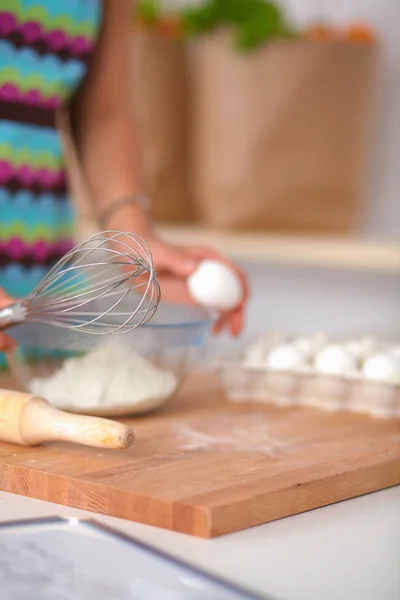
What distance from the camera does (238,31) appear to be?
157 centimetres

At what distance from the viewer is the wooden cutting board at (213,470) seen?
584mm

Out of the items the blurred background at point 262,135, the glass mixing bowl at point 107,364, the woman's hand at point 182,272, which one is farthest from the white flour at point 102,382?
the blurred background at point 262,135

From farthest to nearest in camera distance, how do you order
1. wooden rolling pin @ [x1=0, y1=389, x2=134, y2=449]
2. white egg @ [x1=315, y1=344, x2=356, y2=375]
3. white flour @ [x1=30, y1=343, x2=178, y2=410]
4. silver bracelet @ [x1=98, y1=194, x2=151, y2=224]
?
silver bracelet @ [x1=98, y1=194, x2=151, y2=224], white egg @ [x1=315, y1=344, x2=356, y2=375], white flour @ [x1=30, y1=343, x2=178, y2=410], wooden rolling pin @ [x1=0, y1=389, x2=134, y2=449]

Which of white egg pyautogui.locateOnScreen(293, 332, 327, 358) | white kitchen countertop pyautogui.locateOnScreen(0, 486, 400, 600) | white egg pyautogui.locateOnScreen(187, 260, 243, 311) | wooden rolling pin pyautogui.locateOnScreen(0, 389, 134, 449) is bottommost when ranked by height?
white kitchen countertop pyautogui.locateOnScreen(0, 486, 400, 600)

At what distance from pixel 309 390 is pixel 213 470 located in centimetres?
29

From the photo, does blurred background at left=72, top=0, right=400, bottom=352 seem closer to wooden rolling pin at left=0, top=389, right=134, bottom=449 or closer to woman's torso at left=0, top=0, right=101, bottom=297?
woman's torso at left=0, top=0, right=101, bottom=297

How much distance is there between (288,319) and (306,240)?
383 mm

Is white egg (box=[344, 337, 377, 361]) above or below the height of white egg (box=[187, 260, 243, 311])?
below

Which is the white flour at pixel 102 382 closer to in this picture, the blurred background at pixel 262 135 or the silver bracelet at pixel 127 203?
the silver bracelet at pixel 127 203

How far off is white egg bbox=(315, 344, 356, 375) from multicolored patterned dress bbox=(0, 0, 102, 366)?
13.2 inches

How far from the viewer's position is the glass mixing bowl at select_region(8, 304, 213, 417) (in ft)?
2.65

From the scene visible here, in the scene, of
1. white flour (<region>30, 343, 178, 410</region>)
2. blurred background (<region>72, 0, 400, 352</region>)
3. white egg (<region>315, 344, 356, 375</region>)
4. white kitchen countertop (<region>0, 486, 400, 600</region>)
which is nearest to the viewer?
white kitchen countertop (<region>0, 486, 400, 600</region>)

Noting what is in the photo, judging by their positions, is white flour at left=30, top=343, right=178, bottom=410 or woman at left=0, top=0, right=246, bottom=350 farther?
woman at left=0, top=0, right=246, bottom=350

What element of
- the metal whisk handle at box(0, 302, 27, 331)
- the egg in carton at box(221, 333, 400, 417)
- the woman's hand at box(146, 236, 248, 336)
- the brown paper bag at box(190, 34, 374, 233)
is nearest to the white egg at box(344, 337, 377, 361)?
the egg in carton at box(221, 333, 400, 417)
